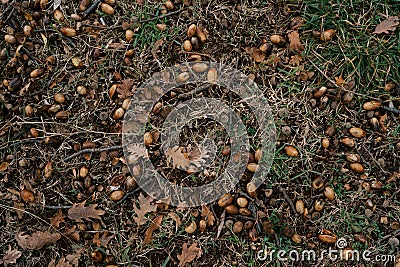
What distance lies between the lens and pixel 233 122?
8.23 feet

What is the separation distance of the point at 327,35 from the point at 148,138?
3.22 feet

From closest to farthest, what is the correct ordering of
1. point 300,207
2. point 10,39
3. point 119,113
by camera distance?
point 300,207 < point 119,113 < point 10,39

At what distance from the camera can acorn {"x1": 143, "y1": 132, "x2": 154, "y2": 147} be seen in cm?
250

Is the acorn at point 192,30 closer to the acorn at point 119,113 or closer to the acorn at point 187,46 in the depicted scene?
the acorn at point 187,46

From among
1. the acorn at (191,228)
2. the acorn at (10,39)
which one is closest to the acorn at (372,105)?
the acorn at (191,228)

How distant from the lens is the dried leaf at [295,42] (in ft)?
8.23

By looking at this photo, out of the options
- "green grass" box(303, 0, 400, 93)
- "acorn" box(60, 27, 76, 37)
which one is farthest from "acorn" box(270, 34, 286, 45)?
"acorn" box(60, 27, 76, 37)

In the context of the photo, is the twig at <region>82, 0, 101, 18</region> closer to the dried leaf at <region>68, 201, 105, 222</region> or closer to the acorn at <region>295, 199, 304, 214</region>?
the dried leaf at <region>68, 201, 105, 222</region>

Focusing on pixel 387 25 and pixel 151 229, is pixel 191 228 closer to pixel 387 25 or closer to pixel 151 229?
pixel 151 229

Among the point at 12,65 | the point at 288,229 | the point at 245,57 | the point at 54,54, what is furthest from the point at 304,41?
the point at 12,65

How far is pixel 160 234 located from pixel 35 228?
608 millimetres

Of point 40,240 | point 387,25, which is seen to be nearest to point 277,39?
point 387,25

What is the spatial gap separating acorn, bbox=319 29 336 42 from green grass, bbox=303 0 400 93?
0.02 m

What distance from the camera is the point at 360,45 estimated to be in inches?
97.4
